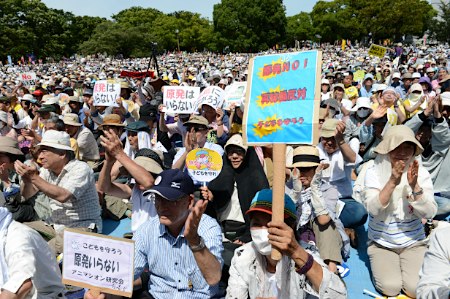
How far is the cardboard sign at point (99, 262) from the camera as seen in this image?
2.42 metres

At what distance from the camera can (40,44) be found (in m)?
54.5

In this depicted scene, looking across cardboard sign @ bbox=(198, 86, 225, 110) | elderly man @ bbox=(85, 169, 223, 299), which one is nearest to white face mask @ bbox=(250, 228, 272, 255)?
elderly man @ bbox=(85, 169, 223, 299)

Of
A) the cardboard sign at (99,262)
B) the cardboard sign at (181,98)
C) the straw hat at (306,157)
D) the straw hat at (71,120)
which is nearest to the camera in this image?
the cardboard sign at (99,262)

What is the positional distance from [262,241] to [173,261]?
73 centimetres

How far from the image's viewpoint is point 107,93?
756 cm

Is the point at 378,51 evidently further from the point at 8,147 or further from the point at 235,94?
the point at 8,147

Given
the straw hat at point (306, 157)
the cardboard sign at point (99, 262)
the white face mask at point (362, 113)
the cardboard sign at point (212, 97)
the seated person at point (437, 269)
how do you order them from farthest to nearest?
the white face mask at point (362, 113), the cardboard sign at point (212, 97), the straw hat at point (306, 157), the cardboard sign at point (99, 262), the seated person at point (437, 269)

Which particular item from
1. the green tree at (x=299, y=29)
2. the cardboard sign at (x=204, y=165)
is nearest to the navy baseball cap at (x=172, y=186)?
the cardboard sign at (x=204, y=165)

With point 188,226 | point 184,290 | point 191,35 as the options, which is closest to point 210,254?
point 188,226

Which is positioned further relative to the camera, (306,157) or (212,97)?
(212,97)

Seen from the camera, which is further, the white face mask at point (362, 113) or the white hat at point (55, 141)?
the white face mask at point (362, 113)

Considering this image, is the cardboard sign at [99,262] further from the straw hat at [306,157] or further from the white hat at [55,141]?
the straw hat at [306,157]

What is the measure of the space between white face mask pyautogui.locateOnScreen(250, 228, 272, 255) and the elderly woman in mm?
1508

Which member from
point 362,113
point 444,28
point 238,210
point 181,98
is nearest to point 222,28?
point 444,28
